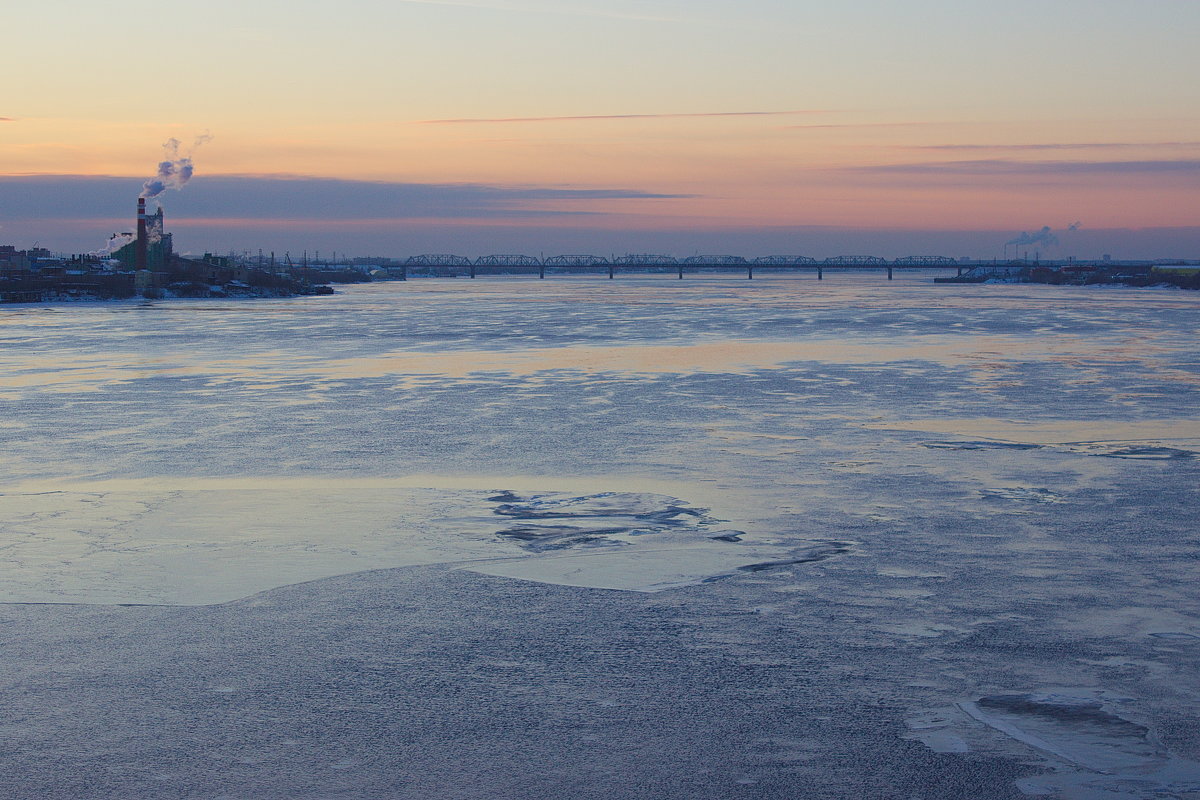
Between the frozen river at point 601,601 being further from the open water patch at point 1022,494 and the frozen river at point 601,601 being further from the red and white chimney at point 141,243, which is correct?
the red and white chimney at point 141,243

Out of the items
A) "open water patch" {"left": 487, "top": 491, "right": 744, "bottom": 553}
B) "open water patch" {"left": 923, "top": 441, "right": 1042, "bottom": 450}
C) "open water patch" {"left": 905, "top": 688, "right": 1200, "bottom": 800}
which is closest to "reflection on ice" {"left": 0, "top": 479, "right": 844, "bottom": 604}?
"open water patch" {"left": 487, "top": 491, "right": 744, "bottom": 553}

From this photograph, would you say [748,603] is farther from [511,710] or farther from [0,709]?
[0,709]

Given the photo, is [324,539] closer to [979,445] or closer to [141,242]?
[979,445]

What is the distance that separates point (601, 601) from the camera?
7133 millimetres

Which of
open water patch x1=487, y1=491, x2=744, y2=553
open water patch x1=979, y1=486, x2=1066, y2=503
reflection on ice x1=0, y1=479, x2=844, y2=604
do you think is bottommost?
reflection on ice x1=0, y1=479, x2=844, y2=604

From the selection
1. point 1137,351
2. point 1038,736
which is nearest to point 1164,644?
point 1038,736

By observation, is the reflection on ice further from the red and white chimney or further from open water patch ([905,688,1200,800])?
the red and white chimney

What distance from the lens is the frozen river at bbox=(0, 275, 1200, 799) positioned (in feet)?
15.7

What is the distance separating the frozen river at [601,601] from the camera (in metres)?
4.79

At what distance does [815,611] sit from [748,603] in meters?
0.41

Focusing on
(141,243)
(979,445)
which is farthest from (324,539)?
(141,243)

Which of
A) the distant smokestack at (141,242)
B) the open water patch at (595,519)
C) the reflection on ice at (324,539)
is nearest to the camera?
the reflection on ice at (324,539)

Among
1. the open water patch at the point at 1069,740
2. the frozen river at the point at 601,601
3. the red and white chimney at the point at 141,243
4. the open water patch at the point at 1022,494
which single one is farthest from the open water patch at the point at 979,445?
the red and white chimney at the point at 141,243

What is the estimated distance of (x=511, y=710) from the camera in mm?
5328
